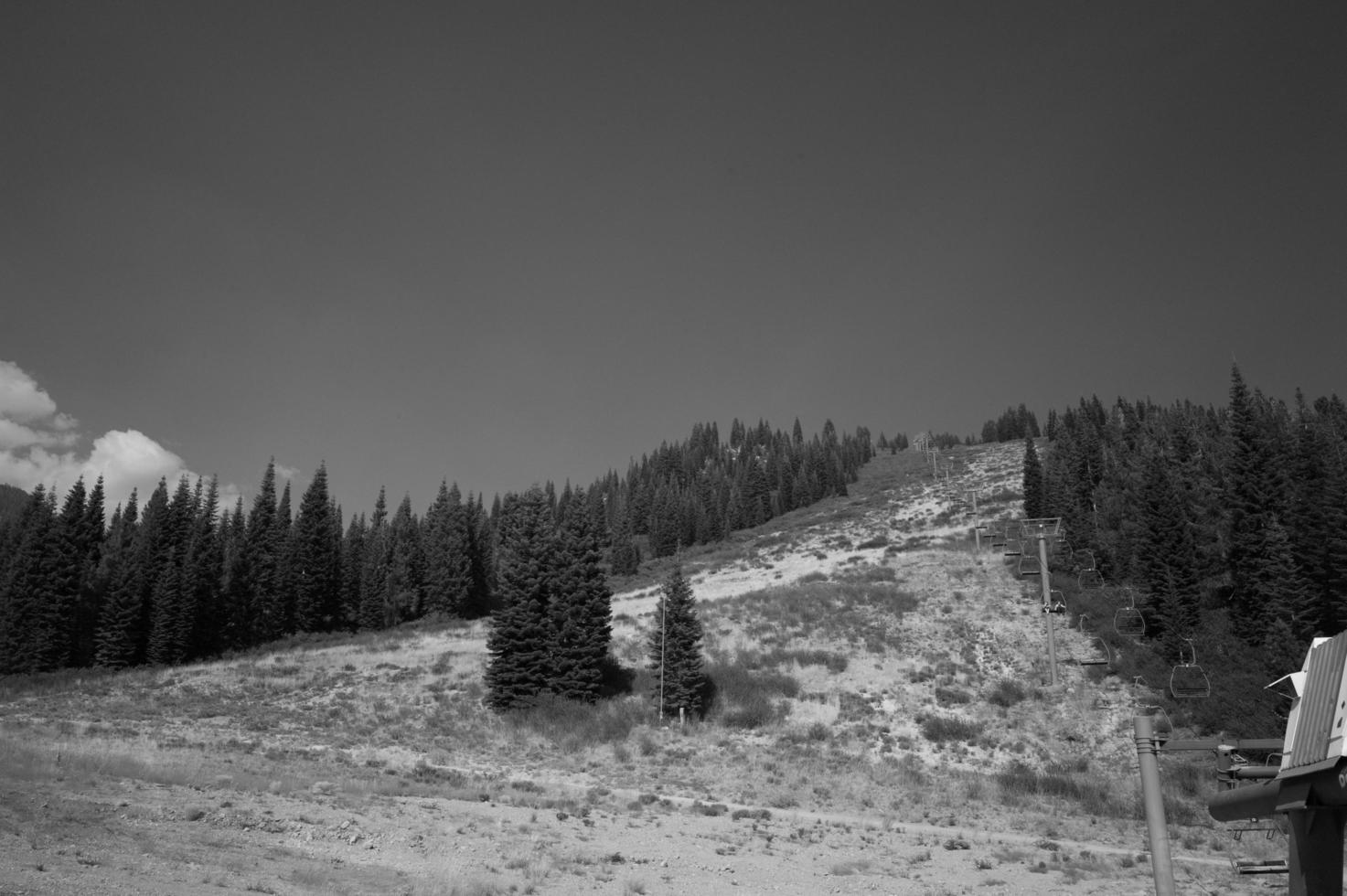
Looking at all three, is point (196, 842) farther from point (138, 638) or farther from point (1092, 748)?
point (138, 638)

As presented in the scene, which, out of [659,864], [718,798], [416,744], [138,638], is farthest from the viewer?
[138,638]

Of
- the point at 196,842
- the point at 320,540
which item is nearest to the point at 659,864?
the point at 196,842

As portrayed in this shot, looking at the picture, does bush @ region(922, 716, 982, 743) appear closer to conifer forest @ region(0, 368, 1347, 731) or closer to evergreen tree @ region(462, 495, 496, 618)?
conifer forest @ region(0, 368, 1347, 731)

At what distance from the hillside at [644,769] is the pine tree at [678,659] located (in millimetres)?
1411

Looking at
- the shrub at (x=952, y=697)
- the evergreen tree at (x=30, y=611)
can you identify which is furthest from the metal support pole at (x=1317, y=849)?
the evergreen tree at (x=30, y=611)

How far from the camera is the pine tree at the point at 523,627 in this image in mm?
41875

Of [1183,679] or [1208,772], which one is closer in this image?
[1208,772]

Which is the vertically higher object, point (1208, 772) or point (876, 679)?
point (876, 679)

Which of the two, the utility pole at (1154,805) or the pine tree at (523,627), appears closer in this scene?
the utility pole at (1154,805)

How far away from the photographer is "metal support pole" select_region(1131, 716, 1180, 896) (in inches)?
316

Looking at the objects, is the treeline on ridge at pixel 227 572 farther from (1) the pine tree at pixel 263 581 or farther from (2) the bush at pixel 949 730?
(2) the bush at pixel 949 730

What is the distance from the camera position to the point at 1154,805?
8406 mm

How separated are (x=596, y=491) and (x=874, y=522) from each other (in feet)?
300

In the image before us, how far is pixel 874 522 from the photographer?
325ft
